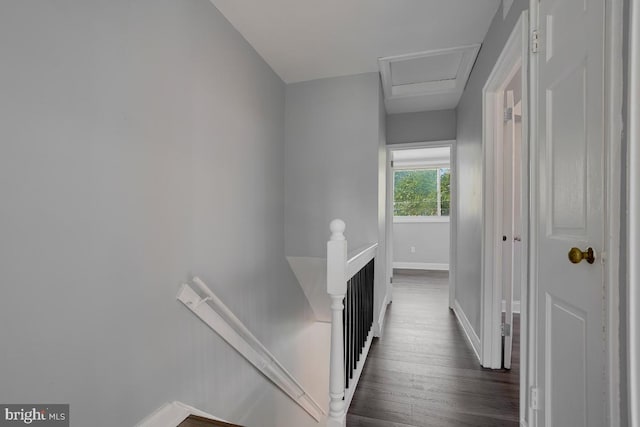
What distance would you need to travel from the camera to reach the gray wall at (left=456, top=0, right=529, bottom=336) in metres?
1.96

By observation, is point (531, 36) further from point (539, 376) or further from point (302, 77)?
point (302, 77)

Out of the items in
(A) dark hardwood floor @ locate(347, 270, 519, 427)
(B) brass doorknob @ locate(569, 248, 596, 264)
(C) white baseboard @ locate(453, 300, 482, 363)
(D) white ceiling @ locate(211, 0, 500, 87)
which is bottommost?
(A) dark hardwood floor @ locate(347, 270, 519, 427)

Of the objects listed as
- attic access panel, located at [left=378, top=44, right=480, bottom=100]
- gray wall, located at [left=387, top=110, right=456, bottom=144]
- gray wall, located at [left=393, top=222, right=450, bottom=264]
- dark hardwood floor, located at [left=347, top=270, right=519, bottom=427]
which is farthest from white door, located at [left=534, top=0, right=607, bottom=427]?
gray wall, located at [left=393, top=222, right=450, bottom=264]

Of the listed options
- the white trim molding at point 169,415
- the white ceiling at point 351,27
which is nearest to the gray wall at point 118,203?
the white trim molding at point 169,415

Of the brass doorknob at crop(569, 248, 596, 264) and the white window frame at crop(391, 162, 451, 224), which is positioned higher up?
the white window frame at crop(391, 162, 451, 224)

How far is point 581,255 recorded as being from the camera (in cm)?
91

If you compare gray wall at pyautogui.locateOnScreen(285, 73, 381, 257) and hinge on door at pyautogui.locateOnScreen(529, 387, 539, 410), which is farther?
gray wall at pyautogui.locateOnScreen(285, 73, 381, 257)

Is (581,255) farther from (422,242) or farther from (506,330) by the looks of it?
(422,242)

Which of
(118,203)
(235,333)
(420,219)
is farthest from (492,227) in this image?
(420,219)

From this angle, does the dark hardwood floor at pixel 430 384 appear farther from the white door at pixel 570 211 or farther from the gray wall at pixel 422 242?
the gray wall at pixel 422 242

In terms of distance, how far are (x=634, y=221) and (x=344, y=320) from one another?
4.17 feet

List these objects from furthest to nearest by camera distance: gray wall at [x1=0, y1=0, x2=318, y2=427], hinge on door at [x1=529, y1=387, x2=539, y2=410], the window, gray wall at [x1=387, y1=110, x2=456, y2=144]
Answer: the window
gray wall at [x1=387, y1=110, x2=456, y2=144]
hinge on door at [x1=529, y1=387, x2=539, y2=410]
gray wall at [x1=0, y1=0, x2=318, y2=427]

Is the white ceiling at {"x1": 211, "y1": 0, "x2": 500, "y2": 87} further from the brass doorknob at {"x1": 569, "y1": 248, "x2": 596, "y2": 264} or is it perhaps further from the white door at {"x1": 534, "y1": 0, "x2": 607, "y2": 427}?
the brass doorknob at {"x1": 569, "y1": 248, "x2": 596, "y2": 264}

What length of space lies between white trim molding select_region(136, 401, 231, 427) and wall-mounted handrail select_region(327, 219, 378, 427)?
79 cm
